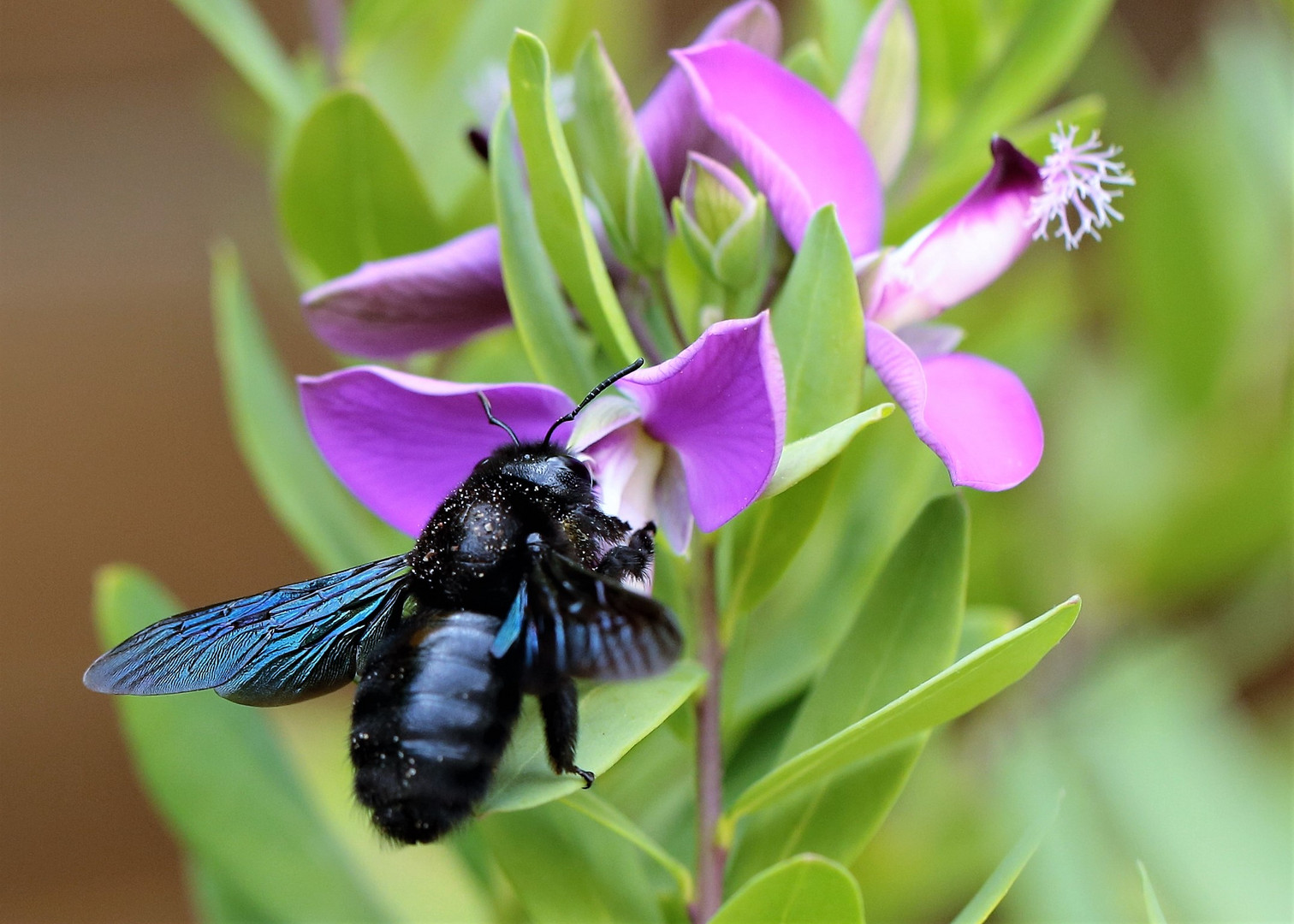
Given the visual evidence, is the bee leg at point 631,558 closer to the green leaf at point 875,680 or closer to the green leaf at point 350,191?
the green leaf at point 875,680

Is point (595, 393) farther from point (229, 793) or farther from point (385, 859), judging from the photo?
point (385, 859)

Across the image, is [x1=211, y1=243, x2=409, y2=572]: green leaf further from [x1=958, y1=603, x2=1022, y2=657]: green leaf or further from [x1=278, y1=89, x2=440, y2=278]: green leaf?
[x1=958, y1=603, x2=1022, y2=657]: green leaf

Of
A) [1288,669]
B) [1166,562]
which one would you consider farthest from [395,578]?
[1288,669]

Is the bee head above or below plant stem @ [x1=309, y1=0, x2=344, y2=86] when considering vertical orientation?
below

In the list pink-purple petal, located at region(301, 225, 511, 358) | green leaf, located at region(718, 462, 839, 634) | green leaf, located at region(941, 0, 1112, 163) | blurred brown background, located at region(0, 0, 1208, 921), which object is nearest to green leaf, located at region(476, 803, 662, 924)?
green leaf, located at region(718, 462, 839, 634)

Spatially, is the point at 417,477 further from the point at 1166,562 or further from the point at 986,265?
the point at 1166,562

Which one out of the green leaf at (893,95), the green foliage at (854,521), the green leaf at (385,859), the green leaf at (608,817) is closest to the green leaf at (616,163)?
the green foliage at (854,521)
